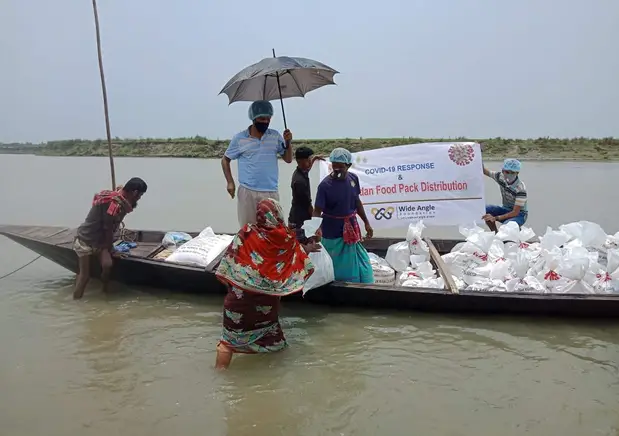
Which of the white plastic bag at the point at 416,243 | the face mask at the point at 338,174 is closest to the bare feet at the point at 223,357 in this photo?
the face mask at the point at 338,174

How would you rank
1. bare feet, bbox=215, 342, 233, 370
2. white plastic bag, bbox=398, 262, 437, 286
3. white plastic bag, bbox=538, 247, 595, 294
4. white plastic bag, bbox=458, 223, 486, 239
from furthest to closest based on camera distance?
1. white plastic bag, bbox=458, 223, 486, 239
2. white plastic bag, bbox=398, 262, 437, 286
3. white plastic bag, bbox=538, 247, 595, 294
4. bare feet, bbox=215, 342, 233, 370

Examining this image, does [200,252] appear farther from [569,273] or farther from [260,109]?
[569,273]

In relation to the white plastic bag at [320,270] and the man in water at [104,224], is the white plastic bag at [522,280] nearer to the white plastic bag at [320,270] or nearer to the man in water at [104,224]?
the white plastic bag at [320,270]

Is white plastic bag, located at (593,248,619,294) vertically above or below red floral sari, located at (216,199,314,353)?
below

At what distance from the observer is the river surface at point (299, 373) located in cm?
343

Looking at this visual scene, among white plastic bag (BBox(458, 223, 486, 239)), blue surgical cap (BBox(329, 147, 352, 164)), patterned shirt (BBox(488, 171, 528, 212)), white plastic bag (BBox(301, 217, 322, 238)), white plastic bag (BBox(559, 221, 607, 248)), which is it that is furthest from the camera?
patterned shirt (BBox(488, 171, 528, 212))

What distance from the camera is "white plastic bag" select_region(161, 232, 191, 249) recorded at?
21.1ft

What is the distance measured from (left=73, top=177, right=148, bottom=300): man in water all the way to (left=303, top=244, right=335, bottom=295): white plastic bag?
202cm

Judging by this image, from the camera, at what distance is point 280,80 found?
18.4 feet

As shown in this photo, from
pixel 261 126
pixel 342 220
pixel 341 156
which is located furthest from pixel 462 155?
pixel 261 126

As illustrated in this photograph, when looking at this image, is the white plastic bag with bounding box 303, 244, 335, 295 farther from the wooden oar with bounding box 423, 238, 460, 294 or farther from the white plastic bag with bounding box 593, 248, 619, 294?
the white plastic bag with bounding box 593, 248, 619, 294

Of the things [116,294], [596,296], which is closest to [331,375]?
[596,296]

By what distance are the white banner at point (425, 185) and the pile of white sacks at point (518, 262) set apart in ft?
2.23

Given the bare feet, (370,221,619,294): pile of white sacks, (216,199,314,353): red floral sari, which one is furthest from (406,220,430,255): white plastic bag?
the bare feet
